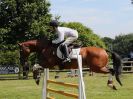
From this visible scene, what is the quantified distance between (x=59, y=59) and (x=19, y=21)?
2573 cm

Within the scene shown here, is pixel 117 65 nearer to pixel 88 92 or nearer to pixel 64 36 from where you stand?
pixel 64 36

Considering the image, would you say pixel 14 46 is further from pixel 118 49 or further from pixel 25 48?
pixel 118 49

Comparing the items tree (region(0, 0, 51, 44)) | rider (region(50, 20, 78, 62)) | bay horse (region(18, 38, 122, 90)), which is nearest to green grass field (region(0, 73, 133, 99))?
bay horse (region(18, 38, 122, 90))

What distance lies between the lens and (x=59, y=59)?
36.4 feet

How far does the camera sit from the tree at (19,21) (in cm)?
3638

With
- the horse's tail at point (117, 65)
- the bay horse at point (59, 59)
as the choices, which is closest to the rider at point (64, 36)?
the bay horse at point (59, 59)

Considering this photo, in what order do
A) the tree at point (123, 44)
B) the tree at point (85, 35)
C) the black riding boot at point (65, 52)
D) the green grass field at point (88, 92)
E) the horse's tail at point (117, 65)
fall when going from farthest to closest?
the tree at point (123, 44)
the tree at point (85, 35)
the green grass field at point (88, 92)
the horse's tail at point (117, 65)
the black riding boot at point (65, 52)

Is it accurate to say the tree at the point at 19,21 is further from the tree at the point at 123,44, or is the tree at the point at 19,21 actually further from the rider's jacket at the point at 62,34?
the tree at the point at 123,44

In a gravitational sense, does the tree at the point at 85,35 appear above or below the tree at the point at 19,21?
above

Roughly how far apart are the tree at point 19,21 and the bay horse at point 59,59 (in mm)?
24848

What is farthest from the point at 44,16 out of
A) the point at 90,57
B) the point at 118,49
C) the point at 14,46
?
the point at 118,49

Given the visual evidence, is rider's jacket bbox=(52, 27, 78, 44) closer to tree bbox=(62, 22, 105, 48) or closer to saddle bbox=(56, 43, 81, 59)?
saddle bbox=(56, 43, 81, 59)

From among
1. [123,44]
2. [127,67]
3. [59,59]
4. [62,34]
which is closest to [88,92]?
[59,59]

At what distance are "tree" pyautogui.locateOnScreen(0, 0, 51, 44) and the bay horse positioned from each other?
978 inches
